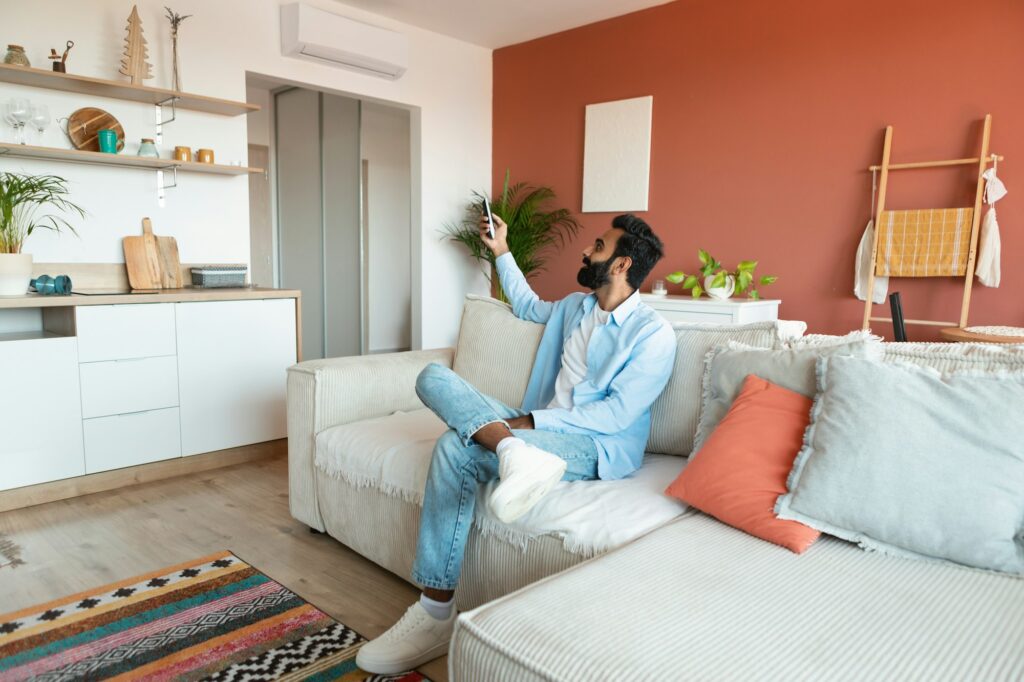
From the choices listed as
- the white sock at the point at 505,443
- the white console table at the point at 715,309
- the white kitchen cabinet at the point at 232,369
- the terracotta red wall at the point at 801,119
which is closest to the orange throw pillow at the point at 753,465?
the white sock at the point at 505,443

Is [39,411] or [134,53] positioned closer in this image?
[39,411]

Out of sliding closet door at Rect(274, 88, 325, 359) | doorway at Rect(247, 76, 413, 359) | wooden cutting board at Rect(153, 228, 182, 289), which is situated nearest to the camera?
wooden cutting board at Rect(153, 228, 182, 289)

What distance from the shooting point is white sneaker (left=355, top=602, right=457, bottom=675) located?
5.23ft

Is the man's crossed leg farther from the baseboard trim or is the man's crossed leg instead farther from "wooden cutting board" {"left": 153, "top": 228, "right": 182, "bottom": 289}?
"wooden cutting board" {"left": 153, "top": 228, "right": 182, "bottom": 289}

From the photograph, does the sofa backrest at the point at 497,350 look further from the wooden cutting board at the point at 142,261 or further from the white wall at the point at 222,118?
the white wall at the point at 222,118

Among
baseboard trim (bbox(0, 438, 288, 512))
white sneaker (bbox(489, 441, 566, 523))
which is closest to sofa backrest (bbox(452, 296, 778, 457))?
white sneaker (bbox(489, 441, 566, 523))

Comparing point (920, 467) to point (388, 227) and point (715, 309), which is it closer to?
point (715, 309)

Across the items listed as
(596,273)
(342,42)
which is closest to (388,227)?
(342,42)

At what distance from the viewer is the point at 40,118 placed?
2.97 metres

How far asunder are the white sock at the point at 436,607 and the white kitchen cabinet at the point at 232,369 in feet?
6.03

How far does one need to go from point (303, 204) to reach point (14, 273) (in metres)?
3.17

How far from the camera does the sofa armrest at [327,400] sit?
232 centimetres

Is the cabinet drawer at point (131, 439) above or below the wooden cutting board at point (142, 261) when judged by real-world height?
below

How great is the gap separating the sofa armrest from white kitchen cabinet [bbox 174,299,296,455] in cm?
89
